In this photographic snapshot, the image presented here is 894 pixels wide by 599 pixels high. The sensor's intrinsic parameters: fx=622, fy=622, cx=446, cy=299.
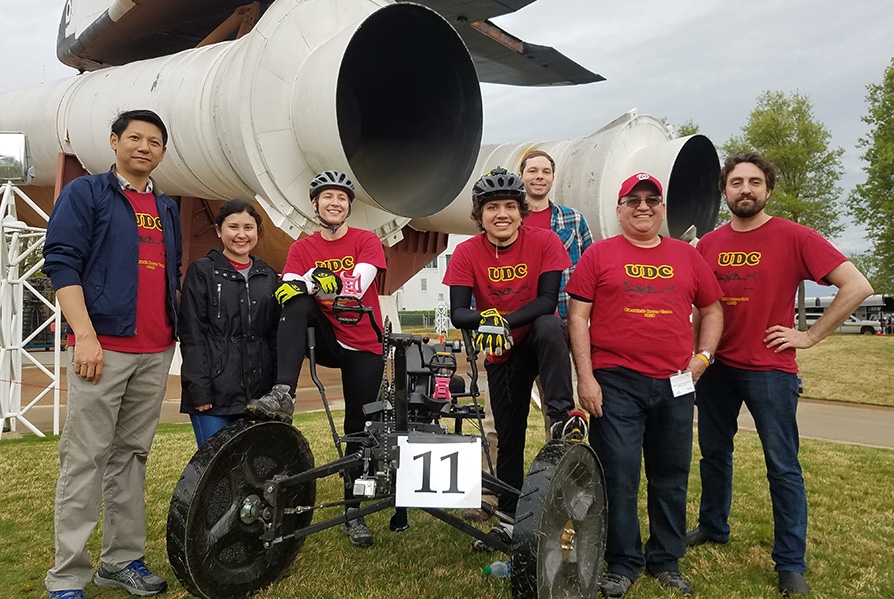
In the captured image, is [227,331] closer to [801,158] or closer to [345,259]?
[345,259]

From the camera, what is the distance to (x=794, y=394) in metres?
3.21

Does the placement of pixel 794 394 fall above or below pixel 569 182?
below

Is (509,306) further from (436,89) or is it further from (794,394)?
(436,89)

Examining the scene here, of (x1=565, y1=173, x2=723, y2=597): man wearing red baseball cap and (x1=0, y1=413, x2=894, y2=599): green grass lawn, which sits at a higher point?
(x1=565, y1=173, x2=723, y2=597): man wearing red baseball cap

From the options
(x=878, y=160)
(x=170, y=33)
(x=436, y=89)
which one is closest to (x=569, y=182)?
(x=436, y=89)

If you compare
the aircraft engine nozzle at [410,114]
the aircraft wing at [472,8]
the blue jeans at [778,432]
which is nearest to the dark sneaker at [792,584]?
the blue jeans at [778,432]

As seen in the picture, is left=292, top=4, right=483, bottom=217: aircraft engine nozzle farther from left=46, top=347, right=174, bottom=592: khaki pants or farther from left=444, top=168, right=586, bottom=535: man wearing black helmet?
left=46, top=347, right=174, bottom=592: khaki pants

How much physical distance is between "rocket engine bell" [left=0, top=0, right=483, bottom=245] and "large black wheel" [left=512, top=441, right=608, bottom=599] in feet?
11.2

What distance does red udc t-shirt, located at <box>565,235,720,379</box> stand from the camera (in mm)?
3021

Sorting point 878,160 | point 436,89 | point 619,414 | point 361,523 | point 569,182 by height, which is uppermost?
point 878,160

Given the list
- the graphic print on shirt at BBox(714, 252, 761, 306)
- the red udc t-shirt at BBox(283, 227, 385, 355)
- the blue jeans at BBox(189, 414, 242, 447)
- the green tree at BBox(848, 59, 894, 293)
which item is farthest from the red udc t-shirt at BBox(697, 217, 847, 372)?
the green tree at BBox(848, 59, 894, 293)

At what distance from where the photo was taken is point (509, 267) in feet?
10.7

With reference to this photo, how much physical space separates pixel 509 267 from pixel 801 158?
24.9 m

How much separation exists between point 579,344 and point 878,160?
21.2 m
